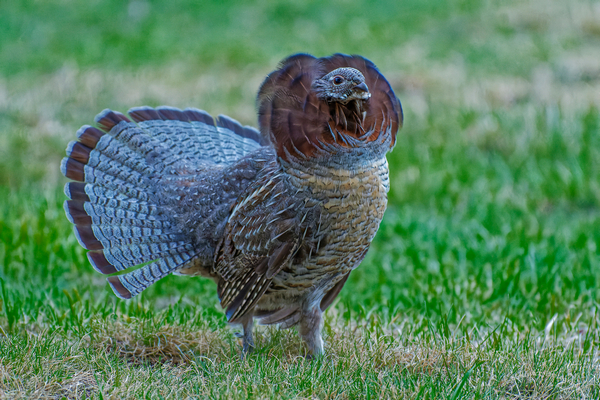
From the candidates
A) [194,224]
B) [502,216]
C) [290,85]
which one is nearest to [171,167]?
[194,224]

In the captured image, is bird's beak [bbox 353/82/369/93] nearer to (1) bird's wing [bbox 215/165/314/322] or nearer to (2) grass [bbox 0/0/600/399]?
(1) bird's wing [bbox 215/165/314/322]

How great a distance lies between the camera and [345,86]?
335 centimetres

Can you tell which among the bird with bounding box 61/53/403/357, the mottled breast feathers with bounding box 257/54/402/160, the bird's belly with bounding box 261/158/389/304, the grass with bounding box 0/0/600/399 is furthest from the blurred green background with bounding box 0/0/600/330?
the mottled breast feathers with bounding box 257/54/402/160

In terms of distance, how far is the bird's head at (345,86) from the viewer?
3.35 metres

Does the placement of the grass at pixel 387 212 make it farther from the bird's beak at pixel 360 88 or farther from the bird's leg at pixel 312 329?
the bird's beak at pixel 360 88

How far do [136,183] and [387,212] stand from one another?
3420 mm

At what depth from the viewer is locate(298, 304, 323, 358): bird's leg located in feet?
13.2

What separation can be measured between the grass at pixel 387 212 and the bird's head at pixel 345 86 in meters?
1.40

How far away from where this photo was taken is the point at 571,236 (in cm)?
622

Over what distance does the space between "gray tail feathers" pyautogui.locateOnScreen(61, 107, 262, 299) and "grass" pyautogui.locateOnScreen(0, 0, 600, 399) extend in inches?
15.5

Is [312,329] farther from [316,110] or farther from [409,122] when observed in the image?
[409,122]

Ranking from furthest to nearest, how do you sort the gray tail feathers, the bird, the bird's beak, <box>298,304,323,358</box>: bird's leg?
the gray tail feathers, <box>298,304,323,358</box>: bird's leg, the bird, the bird's beak

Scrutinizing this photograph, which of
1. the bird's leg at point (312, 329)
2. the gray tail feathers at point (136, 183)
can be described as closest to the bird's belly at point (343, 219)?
the bird's leg at point (312, 329)

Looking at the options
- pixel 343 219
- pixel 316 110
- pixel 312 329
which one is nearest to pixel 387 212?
pixel 312 329
